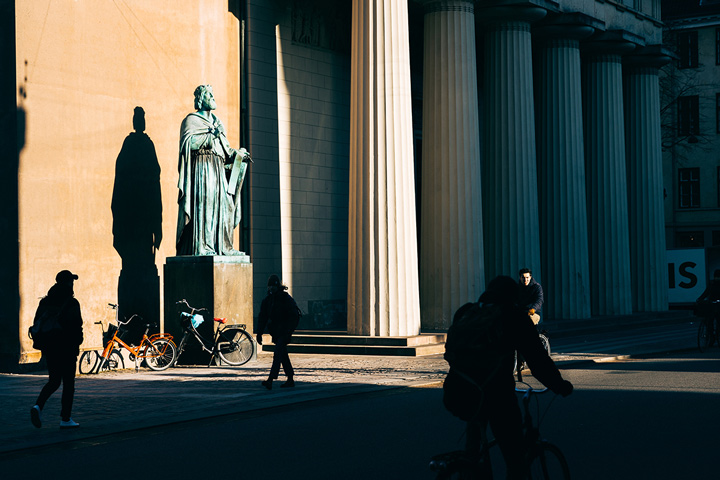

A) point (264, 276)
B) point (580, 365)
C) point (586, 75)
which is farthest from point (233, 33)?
point (586, 75)

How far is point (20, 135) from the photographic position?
18391 millimetres

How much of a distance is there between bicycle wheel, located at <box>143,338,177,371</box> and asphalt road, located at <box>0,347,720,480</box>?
568 cm

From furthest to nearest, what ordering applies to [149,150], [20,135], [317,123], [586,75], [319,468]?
[586,75] → [317,123] → [149,150] → [20,135] → [319,468]

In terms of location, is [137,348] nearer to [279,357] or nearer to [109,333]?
[109,333]

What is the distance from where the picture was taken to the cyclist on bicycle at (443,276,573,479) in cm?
587

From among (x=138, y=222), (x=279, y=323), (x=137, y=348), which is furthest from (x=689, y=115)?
(x=279, y=323)

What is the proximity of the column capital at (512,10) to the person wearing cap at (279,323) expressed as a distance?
546 inches

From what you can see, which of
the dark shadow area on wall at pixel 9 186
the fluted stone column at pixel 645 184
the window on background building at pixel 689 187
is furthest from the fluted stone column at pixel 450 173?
the window on background building at pixel 689 187

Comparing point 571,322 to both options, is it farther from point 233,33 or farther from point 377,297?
point 233,33

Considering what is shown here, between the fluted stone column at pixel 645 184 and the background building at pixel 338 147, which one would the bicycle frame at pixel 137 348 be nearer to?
the background building at pixel 338 147

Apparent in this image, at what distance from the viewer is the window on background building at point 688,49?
182ft

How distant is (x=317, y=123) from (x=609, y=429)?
17.0 m

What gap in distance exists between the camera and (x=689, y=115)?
55250 mm

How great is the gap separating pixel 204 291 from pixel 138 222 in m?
2.61
